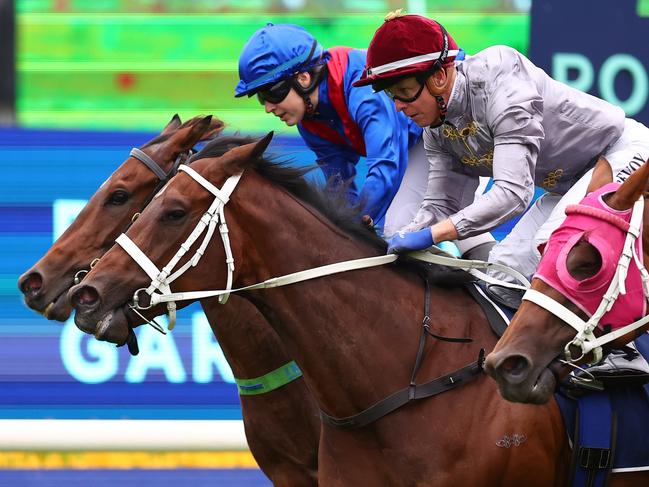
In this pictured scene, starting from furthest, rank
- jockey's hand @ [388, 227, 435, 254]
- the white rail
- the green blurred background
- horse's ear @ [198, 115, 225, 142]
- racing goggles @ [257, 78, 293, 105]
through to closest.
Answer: the green blurred background
the white rail
horse's ear @ [198, 115, 225, 142]
racing goggles @ [257, 78, 293, 105]
jockey's hand @ [388, 227, 435, 254]

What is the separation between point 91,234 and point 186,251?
0.93m

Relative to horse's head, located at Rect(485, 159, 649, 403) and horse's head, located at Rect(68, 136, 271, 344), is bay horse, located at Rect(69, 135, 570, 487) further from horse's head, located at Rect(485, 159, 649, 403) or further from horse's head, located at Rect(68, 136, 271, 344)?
horse's head, located at Rect(485, 159, 649, 403)

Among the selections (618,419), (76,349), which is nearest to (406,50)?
(618,419)

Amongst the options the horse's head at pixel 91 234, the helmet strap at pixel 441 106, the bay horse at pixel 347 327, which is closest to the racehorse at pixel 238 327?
the horse's head at pixel 91 234

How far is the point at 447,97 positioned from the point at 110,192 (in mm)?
1264

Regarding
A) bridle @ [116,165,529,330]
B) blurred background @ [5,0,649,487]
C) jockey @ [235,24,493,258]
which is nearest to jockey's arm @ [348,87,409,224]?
jockey @ [235,24,493,258]

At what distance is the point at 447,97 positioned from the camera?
11.1 ft

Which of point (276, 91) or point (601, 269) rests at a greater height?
point (601, 269)

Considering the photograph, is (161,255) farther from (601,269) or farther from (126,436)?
(126,436)

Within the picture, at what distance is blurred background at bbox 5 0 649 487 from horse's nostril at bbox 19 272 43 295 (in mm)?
1544

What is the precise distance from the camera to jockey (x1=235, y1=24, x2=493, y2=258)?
3.88 metres

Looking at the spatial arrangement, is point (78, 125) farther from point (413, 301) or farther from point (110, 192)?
point (413, 301)

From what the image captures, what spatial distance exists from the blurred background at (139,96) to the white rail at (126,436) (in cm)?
14

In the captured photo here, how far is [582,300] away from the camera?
2643 mm
